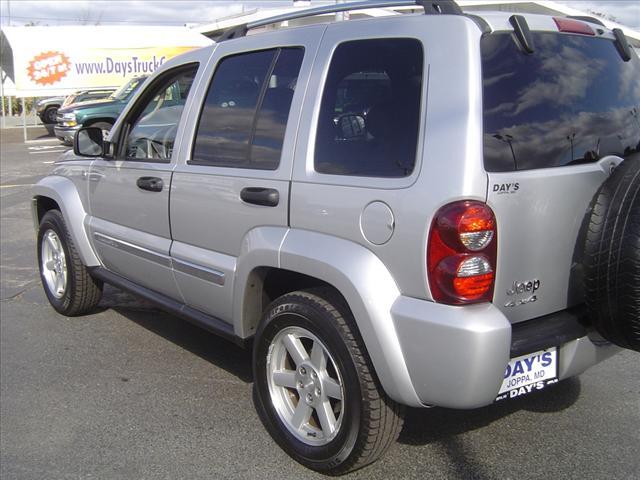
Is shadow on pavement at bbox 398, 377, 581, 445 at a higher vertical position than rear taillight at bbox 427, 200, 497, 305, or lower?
lower

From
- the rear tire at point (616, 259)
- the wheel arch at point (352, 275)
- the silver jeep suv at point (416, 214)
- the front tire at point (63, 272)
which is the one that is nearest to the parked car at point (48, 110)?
the front tire at point (63, 272)

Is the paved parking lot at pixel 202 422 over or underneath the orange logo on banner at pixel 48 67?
underneath

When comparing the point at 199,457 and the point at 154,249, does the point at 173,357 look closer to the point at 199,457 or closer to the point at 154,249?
the point at 154,249

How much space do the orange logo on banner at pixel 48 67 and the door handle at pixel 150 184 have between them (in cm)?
2020

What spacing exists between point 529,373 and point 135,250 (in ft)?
8.50

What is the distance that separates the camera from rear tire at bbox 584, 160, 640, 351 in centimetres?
264

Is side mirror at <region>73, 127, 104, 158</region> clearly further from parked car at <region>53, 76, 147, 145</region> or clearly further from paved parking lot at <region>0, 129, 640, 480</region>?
parked car at <region>53, 76, 147, 145</region>

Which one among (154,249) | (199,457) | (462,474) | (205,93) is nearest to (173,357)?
(154,249)

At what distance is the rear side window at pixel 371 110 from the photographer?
9.05 feet

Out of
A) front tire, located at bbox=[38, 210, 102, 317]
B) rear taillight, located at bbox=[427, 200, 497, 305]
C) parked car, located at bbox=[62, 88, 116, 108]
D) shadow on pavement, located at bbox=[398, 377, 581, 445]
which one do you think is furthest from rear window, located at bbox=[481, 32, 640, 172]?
parked car, located at bbox=[62, 88, 116, 108]

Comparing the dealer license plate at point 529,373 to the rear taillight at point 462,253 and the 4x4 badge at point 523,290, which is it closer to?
the 4x4 badge at point 523,290

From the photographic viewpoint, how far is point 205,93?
12.6 feet

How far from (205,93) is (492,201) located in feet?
6.38

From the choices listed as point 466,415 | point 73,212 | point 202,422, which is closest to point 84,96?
point 73,212
